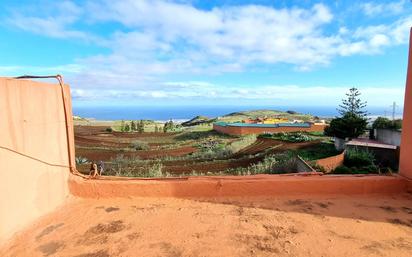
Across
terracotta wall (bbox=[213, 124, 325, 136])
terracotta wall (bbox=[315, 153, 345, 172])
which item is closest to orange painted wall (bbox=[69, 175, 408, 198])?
terracotta wall (bbox=[315, 153, 345, 172])

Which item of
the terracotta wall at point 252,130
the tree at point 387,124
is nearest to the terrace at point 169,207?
the tree at point 387,124

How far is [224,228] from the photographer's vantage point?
3.07 meters

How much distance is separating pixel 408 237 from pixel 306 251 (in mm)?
1038

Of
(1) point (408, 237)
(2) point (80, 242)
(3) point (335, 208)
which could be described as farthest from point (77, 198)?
(1) point (408, 237)

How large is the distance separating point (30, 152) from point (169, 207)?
5.08 feet

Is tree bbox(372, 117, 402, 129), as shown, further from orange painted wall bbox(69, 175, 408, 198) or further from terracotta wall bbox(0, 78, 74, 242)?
terracotta wall bbox(0, 78, 74, 242)

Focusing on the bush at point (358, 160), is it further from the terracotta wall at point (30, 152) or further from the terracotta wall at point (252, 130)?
the terracotta wall at point (252, 130)

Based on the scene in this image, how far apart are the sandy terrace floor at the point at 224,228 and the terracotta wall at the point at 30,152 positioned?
19 centimetres

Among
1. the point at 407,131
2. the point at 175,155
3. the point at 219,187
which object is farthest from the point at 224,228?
the point at 175,155

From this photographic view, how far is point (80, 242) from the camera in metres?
2.81

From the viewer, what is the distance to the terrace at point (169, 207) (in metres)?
2.75

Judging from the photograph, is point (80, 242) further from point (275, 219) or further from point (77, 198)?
point (275, 219)

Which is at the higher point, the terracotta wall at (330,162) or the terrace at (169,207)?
the terrace at (169,207)

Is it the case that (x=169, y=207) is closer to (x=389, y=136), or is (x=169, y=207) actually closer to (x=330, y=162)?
(x=330, y=162)
